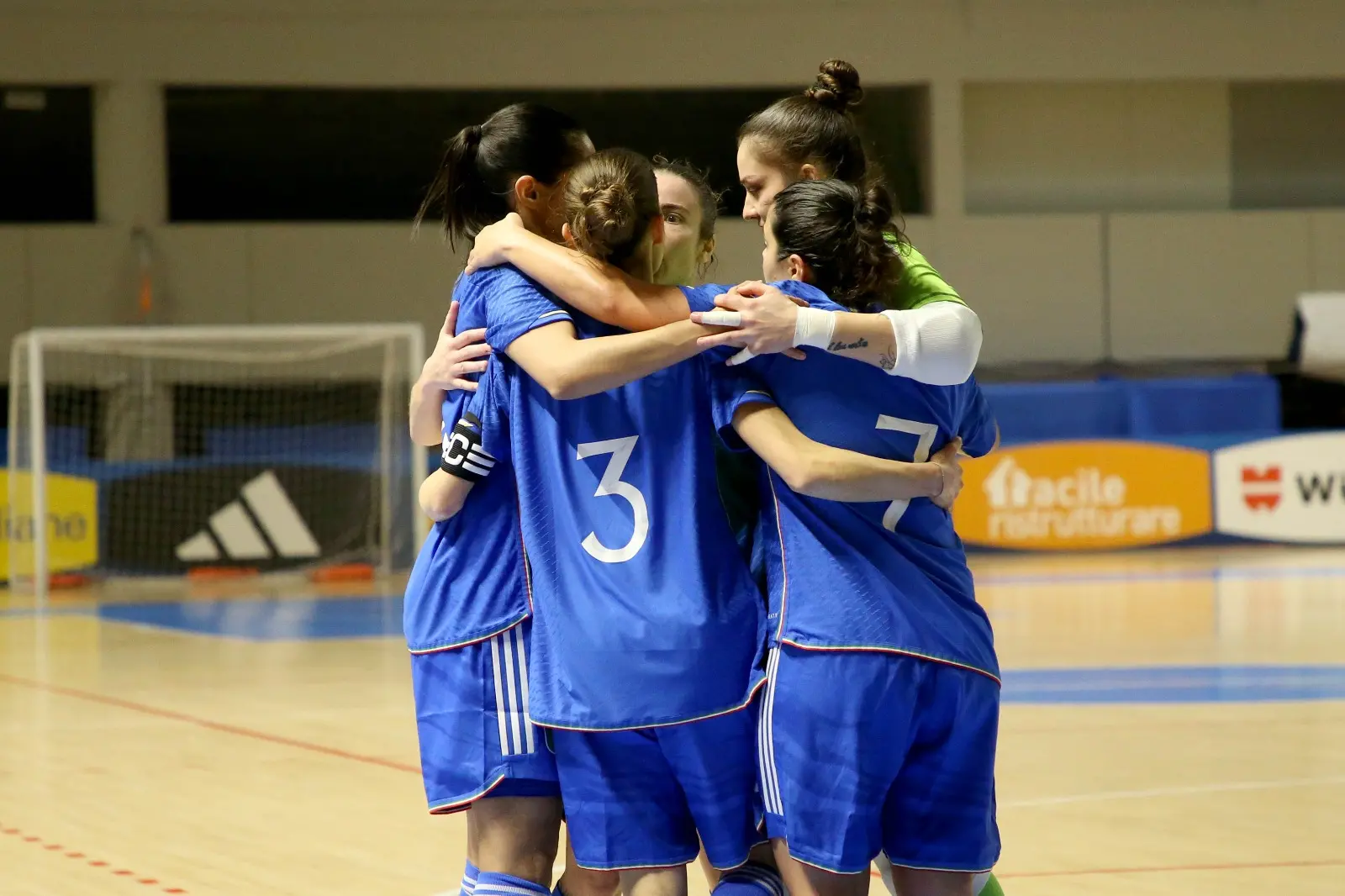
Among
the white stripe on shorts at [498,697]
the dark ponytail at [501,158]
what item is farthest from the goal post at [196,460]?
the white stripe on shorts at [498,697]

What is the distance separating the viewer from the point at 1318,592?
11.4 meters

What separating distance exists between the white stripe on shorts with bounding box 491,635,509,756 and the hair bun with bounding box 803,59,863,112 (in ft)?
3.57

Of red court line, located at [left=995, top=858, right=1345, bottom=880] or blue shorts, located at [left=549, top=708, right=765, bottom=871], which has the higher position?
blue shorts, located at [left=549, top=708, right=765, bottom=871]

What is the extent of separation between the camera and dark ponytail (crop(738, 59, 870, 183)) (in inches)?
111

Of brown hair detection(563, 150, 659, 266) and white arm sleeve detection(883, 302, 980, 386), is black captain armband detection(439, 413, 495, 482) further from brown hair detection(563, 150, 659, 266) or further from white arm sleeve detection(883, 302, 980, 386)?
white arm sleeve detection(883, 302, 980, 386)

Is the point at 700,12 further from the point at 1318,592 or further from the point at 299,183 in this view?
the point at 1318,592

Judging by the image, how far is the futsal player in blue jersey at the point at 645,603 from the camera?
2.46m

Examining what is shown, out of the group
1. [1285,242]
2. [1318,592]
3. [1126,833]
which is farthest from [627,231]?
[1285,242]

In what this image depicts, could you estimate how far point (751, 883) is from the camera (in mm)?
2623

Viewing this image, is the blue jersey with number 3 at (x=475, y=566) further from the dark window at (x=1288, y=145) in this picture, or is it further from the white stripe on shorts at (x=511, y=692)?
the dark window at (x=1288, y=145)

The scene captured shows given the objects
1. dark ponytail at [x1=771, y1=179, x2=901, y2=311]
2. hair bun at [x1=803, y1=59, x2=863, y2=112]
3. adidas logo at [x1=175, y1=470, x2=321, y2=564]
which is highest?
hair bun at [x1=803, y1=59, x2=863, y2=112]

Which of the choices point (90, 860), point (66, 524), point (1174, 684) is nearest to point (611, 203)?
point (90, 860)

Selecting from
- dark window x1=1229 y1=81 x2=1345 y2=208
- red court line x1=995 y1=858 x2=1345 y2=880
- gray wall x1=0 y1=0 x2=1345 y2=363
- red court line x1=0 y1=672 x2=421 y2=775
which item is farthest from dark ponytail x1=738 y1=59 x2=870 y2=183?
dark window x1=1229 y1=81 x2=1345 y2=208

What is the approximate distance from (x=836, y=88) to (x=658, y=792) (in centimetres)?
127
